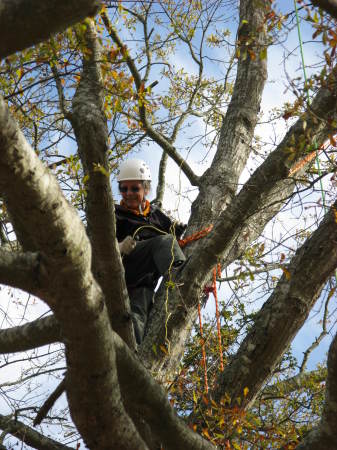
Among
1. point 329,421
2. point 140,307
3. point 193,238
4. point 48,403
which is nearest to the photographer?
point 329,421

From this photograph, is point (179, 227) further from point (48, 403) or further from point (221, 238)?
point (48, 403)

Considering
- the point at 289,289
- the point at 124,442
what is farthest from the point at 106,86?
the point at 124,442

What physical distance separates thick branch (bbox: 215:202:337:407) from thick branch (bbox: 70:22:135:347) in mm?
863

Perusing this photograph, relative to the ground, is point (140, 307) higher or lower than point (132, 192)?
lower

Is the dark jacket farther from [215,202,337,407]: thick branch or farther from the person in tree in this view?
[215,202,337,407]: thick branch

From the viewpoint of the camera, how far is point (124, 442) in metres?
2.91

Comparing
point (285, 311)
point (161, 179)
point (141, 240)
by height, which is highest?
point (161, 179)

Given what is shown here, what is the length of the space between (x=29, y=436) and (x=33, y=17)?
334 centimetres

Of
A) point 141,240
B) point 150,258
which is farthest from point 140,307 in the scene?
point 141,240

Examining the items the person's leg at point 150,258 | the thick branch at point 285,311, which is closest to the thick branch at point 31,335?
the thick branch at point 285,311

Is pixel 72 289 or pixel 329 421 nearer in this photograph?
pixel 72 289

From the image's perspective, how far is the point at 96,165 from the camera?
→ 10.3ft

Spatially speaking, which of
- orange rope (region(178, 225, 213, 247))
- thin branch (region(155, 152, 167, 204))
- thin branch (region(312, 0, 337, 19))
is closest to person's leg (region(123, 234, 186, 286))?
orange rope (region(178, 225, 213, 247))

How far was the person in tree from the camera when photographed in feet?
15.9
